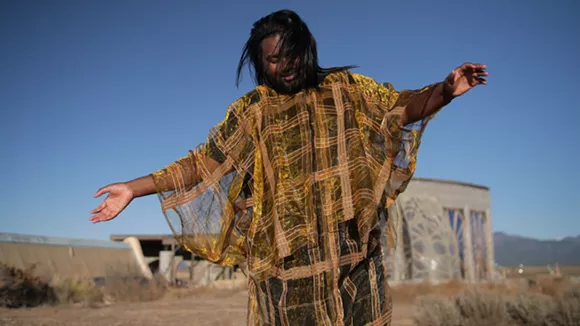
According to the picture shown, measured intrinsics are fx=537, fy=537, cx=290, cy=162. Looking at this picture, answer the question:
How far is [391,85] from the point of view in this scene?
2400 mm

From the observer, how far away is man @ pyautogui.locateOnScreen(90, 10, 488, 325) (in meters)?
2.08

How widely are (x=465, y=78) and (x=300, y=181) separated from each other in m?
0.77

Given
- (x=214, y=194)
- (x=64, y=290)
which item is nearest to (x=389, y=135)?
(x=214, y=194)

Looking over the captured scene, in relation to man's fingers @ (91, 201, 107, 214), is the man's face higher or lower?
higher

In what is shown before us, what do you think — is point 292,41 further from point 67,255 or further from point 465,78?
point 67,255

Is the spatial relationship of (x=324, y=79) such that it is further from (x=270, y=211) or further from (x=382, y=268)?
(x=382, y=268)

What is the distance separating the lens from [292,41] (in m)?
2.25

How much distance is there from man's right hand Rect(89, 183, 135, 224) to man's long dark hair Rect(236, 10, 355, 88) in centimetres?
79

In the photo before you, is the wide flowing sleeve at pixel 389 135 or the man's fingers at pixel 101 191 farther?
the man's fingers at pixel 101 191

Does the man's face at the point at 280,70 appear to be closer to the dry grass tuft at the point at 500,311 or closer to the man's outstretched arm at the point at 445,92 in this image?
the man's outstretched arm at the point at 445,92

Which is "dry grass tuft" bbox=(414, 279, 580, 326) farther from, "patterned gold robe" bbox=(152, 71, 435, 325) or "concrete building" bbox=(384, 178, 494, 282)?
"concrete building" bbox=(384, 178, 494, 282)

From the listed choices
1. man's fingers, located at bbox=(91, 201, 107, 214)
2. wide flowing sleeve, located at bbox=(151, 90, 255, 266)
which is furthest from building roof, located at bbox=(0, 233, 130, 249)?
wide flowing sleeve, located at bbox=(151, 90, 255, 266)

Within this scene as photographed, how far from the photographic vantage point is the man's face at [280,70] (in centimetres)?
226

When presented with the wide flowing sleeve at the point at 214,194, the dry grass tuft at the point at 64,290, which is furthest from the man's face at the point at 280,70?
the dry grass tuft at the point at 64,290
